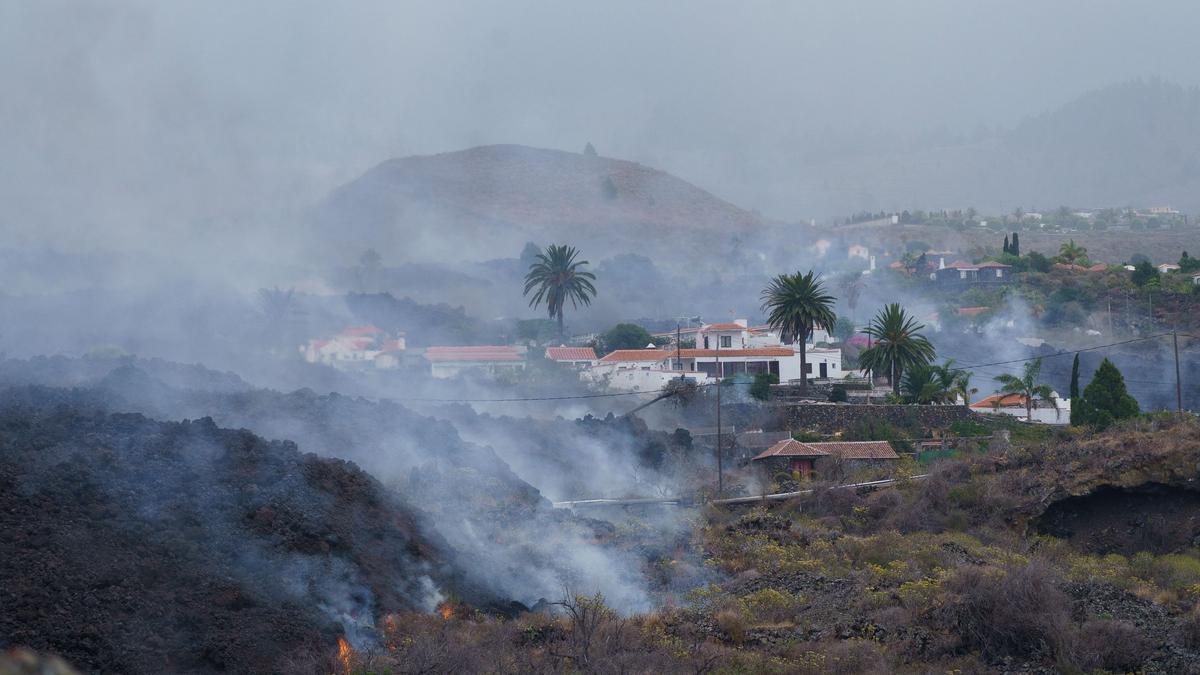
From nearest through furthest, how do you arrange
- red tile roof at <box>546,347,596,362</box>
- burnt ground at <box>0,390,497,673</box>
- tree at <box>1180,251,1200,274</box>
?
burnt ground at <box>0,390,497,673</box>
red tile roof at <box>546,347,596,362</box>
tree at <box>1180,251,1200,274</box>

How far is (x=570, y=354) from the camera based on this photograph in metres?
77.1

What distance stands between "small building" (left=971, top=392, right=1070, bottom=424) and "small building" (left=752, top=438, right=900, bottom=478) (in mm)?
13318

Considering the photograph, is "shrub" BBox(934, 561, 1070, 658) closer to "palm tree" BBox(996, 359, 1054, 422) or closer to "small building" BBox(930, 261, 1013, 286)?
"palm tree" BBox(996, 359, 1054, 422)

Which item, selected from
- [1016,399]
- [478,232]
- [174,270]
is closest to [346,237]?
[478,232]

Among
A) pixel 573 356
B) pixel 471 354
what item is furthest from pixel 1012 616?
pixel 471 354

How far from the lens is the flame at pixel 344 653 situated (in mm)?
22953

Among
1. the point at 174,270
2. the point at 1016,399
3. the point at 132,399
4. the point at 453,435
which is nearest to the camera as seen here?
the point at 132,399

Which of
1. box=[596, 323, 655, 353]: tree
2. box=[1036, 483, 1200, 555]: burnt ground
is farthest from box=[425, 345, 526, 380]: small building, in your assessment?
box=[1036, 483, 1200, 555]: burnt ground

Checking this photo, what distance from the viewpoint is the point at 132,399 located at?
3916 cm

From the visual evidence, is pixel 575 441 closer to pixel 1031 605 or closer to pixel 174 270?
pixel 1031 605

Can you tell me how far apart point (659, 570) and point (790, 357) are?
40.7 meters

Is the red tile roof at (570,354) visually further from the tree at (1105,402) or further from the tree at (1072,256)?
the tree at (1072,256)

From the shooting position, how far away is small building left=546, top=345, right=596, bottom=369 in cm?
7475

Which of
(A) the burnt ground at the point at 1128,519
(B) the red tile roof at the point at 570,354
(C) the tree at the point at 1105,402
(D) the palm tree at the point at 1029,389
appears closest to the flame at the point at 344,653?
(A) the burnt ground at the point at 1128,519
